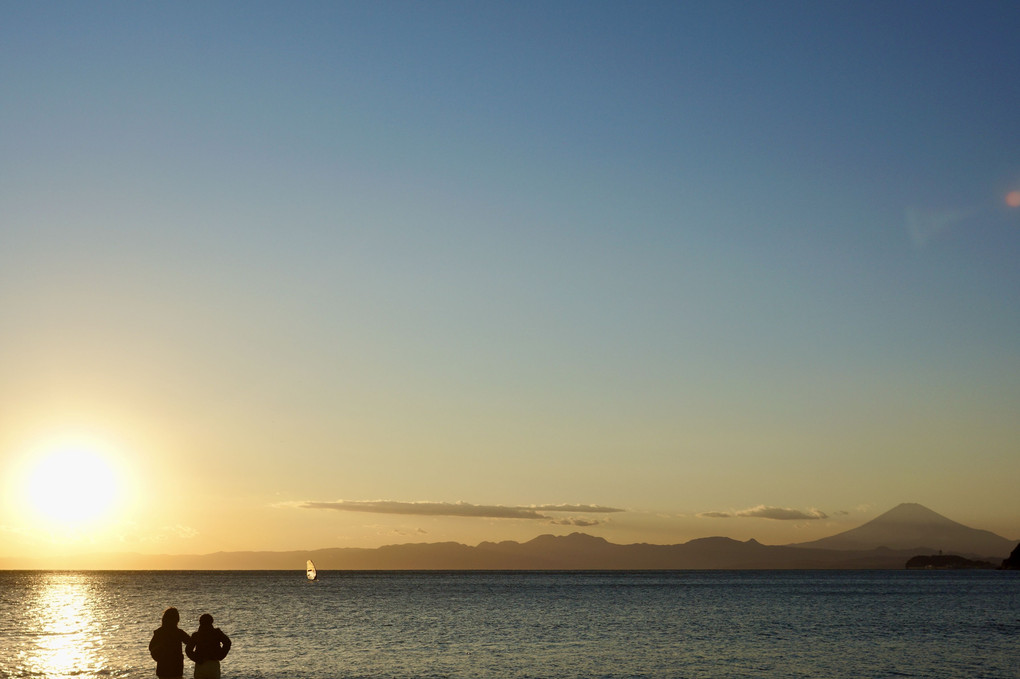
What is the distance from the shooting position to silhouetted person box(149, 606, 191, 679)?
782 inches

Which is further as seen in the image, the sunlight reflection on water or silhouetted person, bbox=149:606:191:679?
the sunlight reflection on water

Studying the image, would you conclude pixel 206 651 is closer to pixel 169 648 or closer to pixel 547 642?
pixel 169 648

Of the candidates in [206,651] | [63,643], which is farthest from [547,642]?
[206,651]

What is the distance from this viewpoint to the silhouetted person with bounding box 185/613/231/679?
20031mm

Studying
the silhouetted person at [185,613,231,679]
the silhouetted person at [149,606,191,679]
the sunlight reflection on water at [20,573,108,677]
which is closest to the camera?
the silhouetted person at [149,606,191,679]

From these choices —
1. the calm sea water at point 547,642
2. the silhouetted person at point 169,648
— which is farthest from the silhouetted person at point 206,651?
the calm sea water at point 547,642

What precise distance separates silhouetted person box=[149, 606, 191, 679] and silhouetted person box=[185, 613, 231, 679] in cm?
23

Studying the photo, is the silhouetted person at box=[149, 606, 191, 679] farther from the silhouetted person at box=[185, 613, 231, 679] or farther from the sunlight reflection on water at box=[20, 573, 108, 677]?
the sunlight reflection on water at box=[20, 573, 108, 677]

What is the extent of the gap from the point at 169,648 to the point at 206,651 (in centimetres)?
76

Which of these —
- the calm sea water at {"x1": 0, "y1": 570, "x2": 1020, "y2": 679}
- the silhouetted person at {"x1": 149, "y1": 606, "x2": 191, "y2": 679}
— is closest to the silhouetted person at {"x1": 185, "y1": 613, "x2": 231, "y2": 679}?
the silhouetted person at {"x1": 149, "y1": 606, "x2": 191, "y2": 679}

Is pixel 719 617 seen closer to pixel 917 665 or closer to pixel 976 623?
pixel 976 623

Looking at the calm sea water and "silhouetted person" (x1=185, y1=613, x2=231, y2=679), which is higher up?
"silhouetted person" (x1=185, y1=613, x2=231, y2=679)

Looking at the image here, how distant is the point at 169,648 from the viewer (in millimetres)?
20016

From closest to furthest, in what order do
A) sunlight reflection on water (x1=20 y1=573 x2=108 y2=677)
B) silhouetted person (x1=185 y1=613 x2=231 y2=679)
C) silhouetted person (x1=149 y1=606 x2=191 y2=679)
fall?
silhouetted person (x1=149 y1=606 x2=191 y2=679) → silhouetted person (x1=185 y1=613 x2=231 y2=679) → sunlight reflection on water (x1=20 y1=573 x2=108 y2=677)
